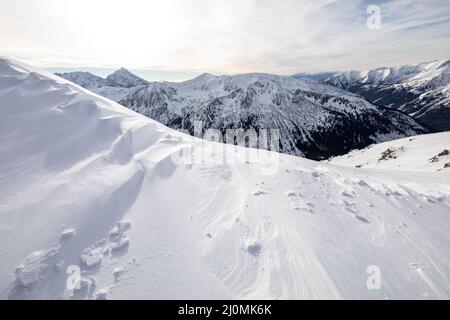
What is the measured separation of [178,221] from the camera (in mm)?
7102

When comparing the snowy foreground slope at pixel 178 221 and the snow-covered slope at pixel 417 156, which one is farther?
the snow-covered slope at pixel 417 156

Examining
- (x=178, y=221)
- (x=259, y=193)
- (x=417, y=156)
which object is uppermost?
(x=259, y=193)

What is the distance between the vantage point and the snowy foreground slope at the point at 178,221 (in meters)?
5.49

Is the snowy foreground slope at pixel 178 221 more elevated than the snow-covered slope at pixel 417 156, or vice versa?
the snowy foreground slope at pixel 178 221

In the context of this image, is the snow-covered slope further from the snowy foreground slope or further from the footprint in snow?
the footprint in snow

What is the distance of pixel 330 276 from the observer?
5816 mm

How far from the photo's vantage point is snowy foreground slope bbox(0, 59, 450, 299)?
5488mm

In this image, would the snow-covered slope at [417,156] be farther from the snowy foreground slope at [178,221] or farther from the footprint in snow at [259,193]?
the footprint in snow at [259,193]

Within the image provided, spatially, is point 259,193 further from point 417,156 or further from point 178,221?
point 417,156

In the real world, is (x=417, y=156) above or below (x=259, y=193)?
below

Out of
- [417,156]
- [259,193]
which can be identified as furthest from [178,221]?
[417,156]

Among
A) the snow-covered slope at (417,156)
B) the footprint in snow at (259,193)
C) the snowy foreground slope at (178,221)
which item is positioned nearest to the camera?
the snowy foreground slope at (178,221)

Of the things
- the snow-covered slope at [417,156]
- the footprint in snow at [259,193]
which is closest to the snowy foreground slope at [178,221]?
the footprint in snow at [259,193]
